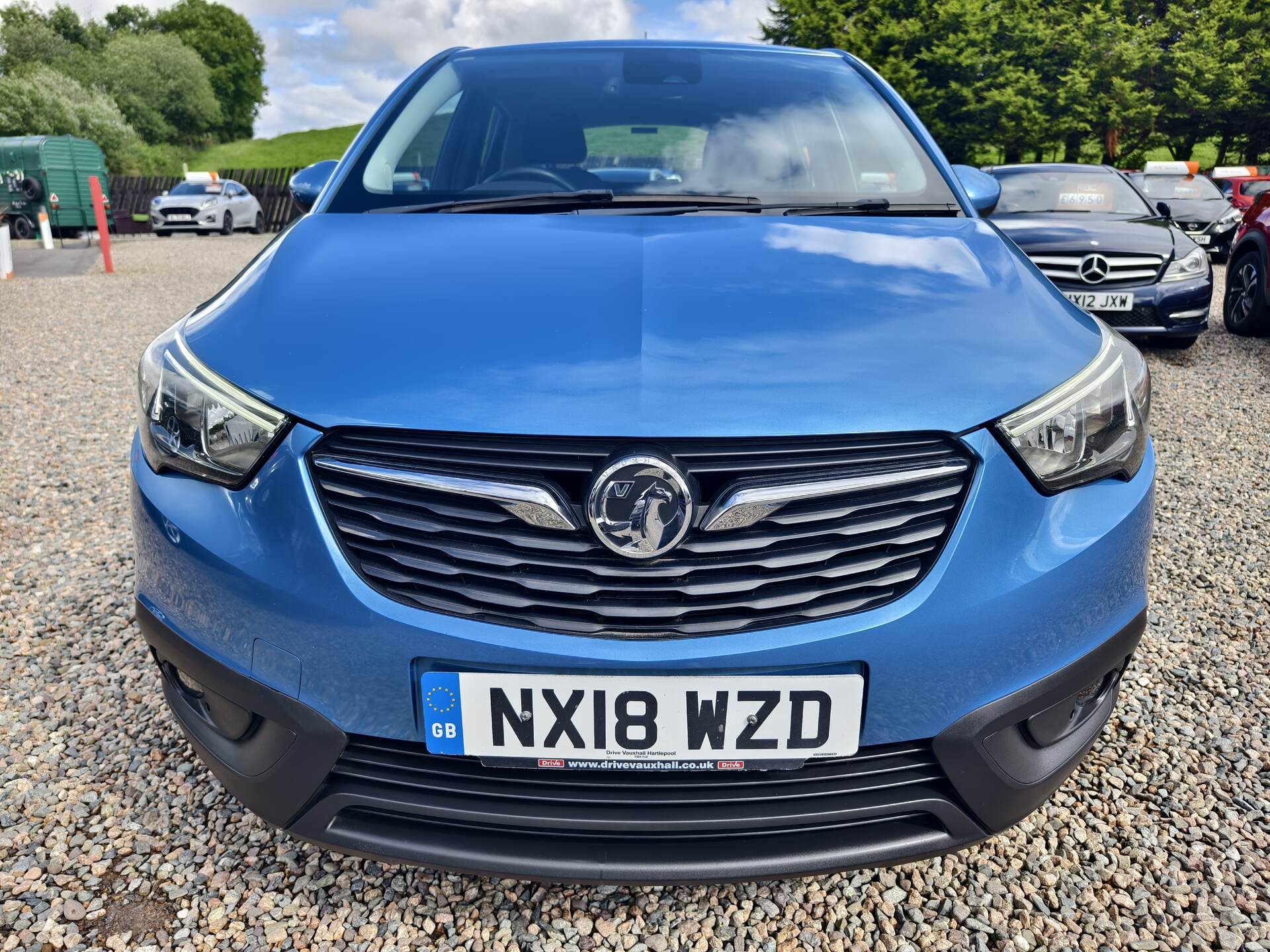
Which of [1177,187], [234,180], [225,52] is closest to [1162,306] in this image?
[1177,187]

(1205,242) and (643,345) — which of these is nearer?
(643,345)

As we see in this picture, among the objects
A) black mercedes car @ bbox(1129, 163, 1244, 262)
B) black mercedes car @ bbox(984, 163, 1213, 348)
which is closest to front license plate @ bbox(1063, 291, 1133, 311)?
black mercedes car @ bbox(984, 163, 1213, 348)

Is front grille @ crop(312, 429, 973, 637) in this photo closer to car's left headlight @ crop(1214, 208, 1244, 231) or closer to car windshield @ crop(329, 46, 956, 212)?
car windshield @ crop(329, 46, 956, 212)

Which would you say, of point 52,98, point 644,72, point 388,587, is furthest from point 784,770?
point 52,98

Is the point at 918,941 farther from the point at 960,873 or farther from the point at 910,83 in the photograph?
the point at 910,83

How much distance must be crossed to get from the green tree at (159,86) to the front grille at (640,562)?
68812mm

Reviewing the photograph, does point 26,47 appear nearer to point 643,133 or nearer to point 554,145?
point 554,145

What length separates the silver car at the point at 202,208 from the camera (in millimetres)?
22266

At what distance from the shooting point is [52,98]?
40.7m

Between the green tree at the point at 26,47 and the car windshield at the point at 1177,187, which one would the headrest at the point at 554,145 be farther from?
the green tree at the point at 26,47

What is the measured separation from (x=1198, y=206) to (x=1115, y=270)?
9298 millimetres

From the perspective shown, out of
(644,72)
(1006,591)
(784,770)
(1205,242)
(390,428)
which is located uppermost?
(644,72)

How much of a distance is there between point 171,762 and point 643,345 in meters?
1.45

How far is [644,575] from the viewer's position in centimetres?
128
